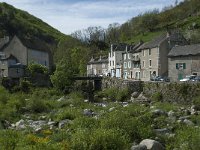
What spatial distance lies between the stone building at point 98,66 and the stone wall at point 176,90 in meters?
54.1

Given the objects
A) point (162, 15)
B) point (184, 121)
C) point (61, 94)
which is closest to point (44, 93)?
point (61, 94)

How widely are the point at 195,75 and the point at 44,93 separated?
74.1ft

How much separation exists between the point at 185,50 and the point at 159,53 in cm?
878

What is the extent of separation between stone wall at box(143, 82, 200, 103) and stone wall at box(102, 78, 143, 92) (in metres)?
4.21

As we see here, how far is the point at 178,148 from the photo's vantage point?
73.2 ft

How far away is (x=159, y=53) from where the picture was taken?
7381cm

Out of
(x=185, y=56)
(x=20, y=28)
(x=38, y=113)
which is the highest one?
(x=20, y=28)

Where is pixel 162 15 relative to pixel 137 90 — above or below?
above

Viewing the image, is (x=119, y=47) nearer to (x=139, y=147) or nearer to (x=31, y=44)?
(x=31, y=44)

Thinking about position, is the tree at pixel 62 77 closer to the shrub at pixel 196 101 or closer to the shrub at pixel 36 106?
the shrub at pixel 36 106

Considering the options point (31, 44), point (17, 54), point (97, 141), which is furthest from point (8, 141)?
point (31, 44)

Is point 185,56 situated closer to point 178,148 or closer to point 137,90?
point 137,90

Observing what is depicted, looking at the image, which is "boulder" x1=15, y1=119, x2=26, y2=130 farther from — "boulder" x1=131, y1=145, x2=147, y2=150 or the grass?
"boulder" x1=131, y1=145, x2=147, y2=150

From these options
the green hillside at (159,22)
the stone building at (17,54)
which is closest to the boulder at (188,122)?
the stone building at (17,54)
